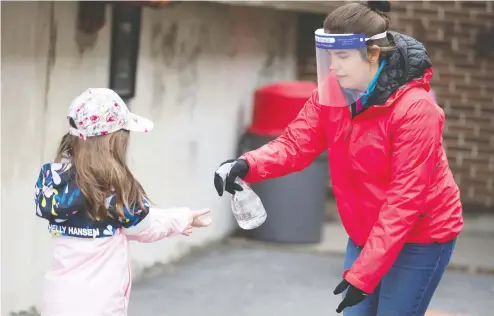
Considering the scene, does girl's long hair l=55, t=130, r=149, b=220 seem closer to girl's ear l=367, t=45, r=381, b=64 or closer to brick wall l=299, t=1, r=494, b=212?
girl's ear l=367, t=45, r=381, b=64

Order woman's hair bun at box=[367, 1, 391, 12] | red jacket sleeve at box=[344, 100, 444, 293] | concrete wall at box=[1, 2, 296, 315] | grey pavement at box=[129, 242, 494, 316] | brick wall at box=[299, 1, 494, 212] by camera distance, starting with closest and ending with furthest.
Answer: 1. red jacket sleeve at box=[344, 100, 444, 293]
2. woman's hair bun at box=[367, 1, 391, 12]
3. concrete wall at box=[1, 2, 296, 315]
4. grey pavement at box=[129, 242, 494, 316]
5. brick wall at box=[299, 1, 494, 212]

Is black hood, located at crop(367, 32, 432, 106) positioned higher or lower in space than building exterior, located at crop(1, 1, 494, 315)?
higher

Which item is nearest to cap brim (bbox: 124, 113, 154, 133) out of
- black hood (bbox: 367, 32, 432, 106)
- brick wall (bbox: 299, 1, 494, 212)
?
black hood (bbox: 367, 32, 432, 106)

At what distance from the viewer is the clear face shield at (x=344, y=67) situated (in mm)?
3619

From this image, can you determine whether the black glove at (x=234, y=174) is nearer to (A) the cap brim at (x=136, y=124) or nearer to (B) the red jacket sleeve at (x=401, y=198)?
(A) the cap brim at (x=136, y=124)

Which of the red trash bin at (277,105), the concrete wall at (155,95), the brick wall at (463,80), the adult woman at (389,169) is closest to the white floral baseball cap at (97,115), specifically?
the adult woman at (389,169)

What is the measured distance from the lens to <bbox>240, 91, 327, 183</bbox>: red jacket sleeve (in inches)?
155

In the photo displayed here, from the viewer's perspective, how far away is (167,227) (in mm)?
3883

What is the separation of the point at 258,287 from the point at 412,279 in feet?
11.5

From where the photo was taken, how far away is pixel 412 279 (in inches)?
146

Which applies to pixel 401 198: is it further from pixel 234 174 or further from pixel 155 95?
pixel 155 95

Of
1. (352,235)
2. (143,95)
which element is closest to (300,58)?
(143,95)

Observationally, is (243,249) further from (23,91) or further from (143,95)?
(23,91)

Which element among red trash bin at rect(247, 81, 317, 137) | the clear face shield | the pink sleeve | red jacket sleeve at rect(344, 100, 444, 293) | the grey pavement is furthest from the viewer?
red trash bin at rect(247, 81, 317, 137)
